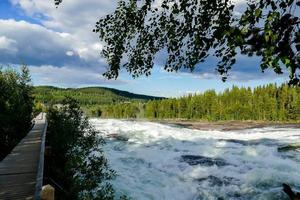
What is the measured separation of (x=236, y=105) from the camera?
390ft

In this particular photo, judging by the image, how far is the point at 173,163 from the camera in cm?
2880

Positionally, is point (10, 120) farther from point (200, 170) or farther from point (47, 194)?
point (47, 194)

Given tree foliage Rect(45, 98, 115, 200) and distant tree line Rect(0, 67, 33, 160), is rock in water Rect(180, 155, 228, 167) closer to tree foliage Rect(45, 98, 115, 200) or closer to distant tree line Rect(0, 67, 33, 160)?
tree foliage Rect(45, 98, 115, 200)

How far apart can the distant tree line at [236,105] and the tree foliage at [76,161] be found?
80.7m

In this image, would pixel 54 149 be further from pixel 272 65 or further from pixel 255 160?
pixel 272 65

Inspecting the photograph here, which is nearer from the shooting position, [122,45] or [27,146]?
[122,45]

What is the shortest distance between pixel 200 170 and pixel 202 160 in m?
3.56

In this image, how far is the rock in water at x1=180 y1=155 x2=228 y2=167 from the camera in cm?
2796

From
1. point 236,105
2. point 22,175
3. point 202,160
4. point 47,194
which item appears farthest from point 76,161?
A: point 236,105

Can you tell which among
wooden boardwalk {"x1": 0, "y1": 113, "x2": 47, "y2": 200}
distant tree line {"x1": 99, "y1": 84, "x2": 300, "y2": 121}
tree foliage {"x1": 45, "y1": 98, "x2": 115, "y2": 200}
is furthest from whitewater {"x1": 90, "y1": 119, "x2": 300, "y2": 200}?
distant tree line {"x1": 99, "y1": 84, "x2": 300, "y2": 121}

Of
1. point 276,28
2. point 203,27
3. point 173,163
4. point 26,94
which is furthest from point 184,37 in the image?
point 26,94

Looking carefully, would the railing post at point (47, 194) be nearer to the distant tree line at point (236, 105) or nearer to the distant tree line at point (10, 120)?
the distant tree line at point (10, 120)

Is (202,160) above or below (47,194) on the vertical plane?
below

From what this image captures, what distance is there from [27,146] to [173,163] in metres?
10.1
